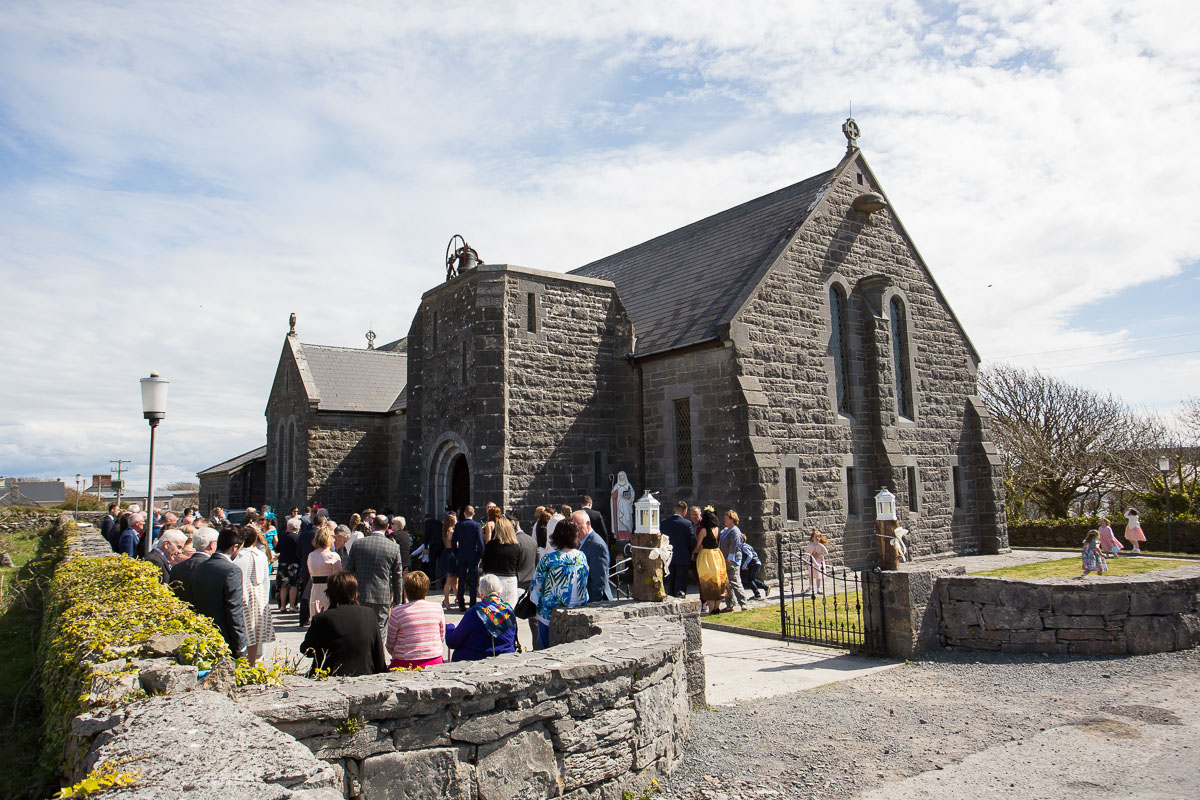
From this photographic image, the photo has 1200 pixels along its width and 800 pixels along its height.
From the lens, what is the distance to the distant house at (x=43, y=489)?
76275 mm

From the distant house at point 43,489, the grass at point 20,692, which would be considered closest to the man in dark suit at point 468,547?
the grass at point 20,692

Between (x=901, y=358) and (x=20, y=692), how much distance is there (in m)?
19.7

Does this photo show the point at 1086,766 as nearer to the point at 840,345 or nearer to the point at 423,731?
the point at 423,731

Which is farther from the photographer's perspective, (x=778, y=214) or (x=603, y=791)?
(x=778, y=214)

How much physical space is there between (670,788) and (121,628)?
4172mm

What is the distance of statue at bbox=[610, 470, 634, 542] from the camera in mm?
16672

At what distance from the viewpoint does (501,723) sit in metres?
4.50

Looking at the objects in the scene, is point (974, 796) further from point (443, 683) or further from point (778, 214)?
point (778, 214)

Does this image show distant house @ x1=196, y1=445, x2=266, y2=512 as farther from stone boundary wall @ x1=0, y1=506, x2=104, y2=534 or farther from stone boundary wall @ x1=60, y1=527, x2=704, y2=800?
stone boundary wall @ x1=60, y1=527, x2=704, y2=800

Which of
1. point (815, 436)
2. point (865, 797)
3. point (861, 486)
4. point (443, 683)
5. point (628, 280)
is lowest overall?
point (865, 797)

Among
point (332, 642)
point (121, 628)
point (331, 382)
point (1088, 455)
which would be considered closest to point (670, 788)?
point (332, 642)

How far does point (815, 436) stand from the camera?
694 inches

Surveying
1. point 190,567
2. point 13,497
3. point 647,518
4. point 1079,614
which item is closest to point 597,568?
point 647,518

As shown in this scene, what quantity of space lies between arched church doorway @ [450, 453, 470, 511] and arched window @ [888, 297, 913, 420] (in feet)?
37.8
